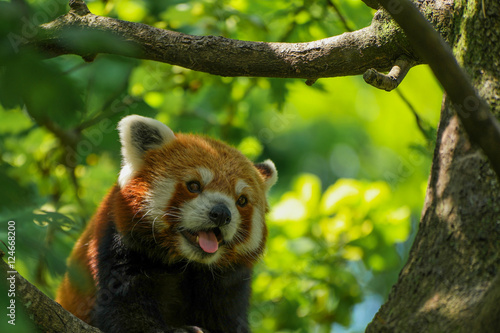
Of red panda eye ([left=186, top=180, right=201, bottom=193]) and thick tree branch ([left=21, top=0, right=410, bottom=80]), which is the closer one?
thick tree branch ([left=21, top=0, right=410, bottom=80])

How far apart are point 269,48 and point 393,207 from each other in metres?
3.43

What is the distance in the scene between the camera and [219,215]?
12.3ft

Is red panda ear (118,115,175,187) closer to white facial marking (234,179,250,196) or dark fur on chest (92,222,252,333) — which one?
dark fur on chest (92,222,252,333)

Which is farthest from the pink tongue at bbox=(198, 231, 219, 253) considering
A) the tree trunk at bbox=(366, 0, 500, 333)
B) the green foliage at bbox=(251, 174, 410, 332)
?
the green foliage at bbox=(251, 174, 410, 332)

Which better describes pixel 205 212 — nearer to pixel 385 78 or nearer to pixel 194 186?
pixel 194 186

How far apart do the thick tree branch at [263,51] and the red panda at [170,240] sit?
1.08 metres

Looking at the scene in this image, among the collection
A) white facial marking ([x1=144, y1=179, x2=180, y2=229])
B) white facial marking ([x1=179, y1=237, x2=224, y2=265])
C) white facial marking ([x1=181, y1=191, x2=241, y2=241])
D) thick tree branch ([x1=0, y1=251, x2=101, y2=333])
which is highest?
white facial marking ([x1=181, y1=191, x2=241, y2=241])

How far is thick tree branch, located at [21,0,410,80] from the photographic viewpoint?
10.1ft

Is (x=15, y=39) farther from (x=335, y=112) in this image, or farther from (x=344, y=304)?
(x=335, y=112)

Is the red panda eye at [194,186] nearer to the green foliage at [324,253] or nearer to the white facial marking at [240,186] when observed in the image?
the white facial marking at [240,186]

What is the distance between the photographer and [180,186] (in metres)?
4.00

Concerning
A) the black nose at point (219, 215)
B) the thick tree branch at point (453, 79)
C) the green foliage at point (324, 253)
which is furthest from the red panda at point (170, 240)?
the thick tree branch at point (453, 79)

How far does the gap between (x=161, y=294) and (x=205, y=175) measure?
0.94 metres

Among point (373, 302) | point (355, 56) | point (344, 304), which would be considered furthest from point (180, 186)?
point (373, 302)
